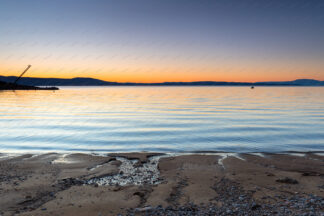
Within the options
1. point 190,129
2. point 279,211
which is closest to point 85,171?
point 279,211

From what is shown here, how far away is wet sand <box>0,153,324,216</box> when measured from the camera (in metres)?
6.06

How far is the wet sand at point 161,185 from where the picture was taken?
19.9 ft

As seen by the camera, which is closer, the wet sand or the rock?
the wet sand

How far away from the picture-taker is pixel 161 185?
772 centimetres

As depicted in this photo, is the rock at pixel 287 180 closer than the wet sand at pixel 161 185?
No

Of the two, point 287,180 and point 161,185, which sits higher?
point 287,180

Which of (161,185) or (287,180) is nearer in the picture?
(161,185)

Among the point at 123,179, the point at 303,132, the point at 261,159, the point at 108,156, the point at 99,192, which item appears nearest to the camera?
the point at 99,192

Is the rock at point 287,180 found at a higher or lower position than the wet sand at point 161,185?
higher

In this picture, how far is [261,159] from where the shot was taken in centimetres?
1112

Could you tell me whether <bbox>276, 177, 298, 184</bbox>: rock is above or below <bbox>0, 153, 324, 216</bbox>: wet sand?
above

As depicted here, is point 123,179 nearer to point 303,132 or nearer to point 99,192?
point 99,192

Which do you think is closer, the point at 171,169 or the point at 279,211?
the point at 279,211

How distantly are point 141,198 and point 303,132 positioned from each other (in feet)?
54.1
